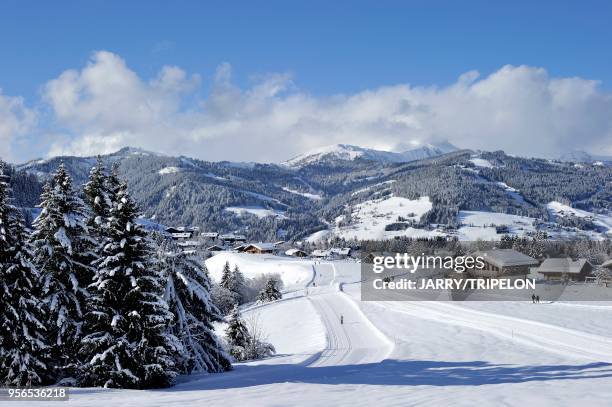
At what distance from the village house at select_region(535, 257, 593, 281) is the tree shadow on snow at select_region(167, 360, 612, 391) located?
60.1m

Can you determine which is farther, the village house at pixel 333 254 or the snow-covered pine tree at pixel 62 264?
the village house at pixel 333 254

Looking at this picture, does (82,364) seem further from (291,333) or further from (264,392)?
(291,333)

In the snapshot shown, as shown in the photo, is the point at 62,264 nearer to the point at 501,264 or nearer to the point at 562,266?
the point at 501,264

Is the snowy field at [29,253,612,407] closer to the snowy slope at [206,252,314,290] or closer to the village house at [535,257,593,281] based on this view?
the village house at [535,257,593,281]

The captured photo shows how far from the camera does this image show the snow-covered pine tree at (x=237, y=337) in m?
35.3

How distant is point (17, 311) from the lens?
19.0 m

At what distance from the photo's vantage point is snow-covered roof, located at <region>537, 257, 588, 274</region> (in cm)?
8219

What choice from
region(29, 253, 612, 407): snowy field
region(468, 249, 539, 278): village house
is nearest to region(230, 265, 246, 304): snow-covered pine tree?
region(29, 253, 612, 407): snowy field

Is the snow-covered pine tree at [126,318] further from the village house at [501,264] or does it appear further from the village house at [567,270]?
the village house at [567,270]

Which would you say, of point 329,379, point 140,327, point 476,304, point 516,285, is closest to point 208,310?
point 140,327

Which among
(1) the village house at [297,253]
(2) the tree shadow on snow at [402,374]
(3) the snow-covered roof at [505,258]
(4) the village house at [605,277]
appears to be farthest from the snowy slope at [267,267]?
(2) the tree shadow on snow at [402,374]

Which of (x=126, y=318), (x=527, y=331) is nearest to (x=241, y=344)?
(x=126, y=318)

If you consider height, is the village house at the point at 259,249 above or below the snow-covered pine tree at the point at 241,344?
above

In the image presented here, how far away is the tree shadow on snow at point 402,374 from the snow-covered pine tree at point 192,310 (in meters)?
1.34
